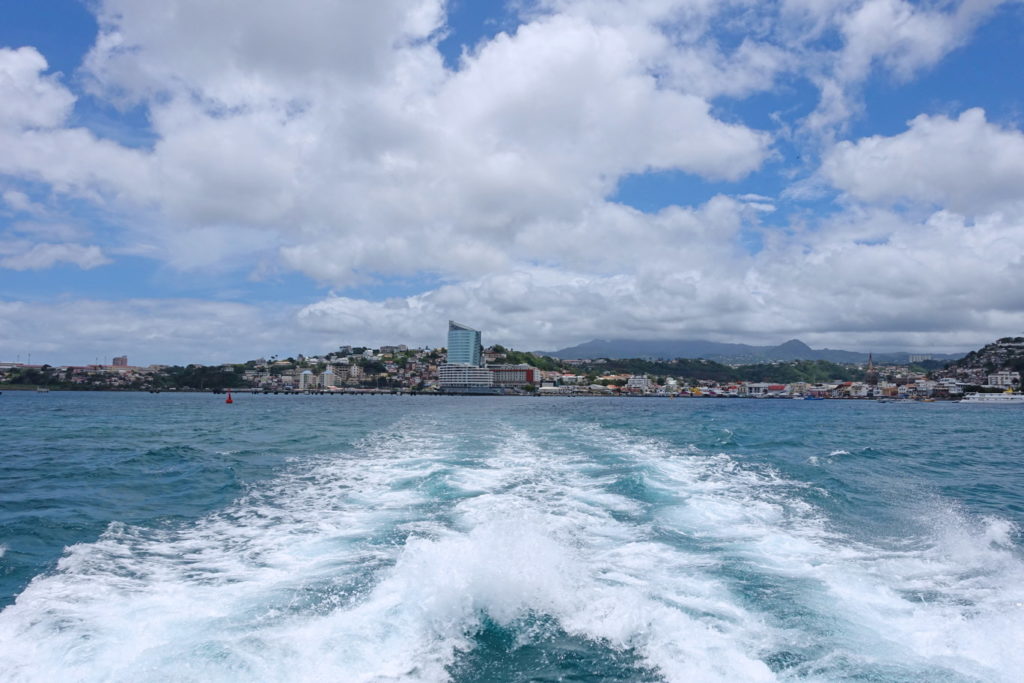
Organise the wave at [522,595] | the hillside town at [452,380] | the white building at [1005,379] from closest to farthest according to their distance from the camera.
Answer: the wave at [522,595], the white building at [1005,379], the hillside town at [452,380]

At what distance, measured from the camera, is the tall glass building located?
634 feet

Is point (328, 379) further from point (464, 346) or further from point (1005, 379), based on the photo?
point (1005, 379)

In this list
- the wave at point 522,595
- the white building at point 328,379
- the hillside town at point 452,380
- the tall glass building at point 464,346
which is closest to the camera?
the wave at point 522,595

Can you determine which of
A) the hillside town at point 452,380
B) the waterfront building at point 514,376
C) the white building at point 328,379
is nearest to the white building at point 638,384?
the hillside town at point 452,380

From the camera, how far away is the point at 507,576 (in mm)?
7148

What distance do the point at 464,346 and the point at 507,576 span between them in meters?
188

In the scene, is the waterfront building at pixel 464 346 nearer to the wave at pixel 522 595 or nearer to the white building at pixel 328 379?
the white building at pixel 328 379

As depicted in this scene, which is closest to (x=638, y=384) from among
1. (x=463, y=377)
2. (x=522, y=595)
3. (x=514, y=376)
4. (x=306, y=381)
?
(x=514, y=376)

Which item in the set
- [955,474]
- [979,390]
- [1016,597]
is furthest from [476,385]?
[1016,597]

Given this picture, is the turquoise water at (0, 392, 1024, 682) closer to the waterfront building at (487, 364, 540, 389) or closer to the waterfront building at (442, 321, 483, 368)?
the waterfront building at (487, 364, 540, 389)

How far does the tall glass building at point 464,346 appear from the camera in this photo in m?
193

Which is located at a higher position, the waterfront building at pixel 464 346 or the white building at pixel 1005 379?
the waterfront building at pixel 464 346

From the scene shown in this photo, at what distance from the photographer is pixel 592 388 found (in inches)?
6909

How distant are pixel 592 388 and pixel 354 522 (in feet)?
547
